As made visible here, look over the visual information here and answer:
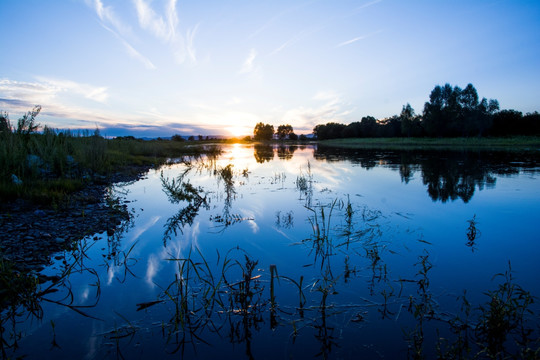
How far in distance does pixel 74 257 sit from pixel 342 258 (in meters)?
5.15

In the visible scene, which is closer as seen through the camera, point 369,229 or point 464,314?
point 464,314

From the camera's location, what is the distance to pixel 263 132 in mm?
170375

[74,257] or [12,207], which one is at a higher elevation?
[12,207]

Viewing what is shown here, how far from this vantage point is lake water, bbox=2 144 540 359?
312 cm

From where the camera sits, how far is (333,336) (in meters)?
3.23

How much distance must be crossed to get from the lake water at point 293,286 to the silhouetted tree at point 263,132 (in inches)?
6481

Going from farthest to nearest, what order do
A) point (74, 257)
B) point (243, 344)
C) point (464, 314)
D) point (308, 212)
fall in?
point (308, 212), point (74, 257), point (464, 314), point (243, 344)

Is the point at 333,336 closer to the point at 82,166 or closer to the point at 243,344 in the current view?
the point at 243,344

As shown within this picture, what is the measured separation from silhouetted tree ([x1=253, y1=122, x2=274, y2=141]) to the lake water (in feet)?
540

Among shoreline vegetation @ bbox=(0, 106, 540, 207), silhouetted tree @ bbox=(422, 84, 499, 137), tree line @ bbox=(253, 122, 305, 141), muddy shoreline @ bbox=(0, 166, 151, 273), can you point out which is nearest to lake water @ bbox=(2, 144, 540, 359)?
muddy shoreline @ bbox=(0, 166, 151, 273)

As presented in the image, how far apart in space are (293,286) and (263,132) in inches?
6654

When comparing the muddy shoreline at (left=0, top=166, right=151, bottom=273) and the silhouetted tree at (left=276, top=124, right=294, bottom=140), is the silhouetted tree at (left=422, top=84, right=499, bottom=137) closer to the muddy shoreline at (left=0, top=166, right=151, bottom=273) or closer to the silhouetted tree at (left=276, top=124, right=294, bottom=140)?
the muddy shoreline at (left=0, top=166, right=151, bottom=273)

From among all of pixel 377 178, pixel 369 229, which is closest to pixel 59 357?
pixel 369 229

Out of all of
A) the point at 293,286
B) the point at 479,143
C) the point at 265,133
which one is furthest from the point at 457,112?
the point at 265,133
